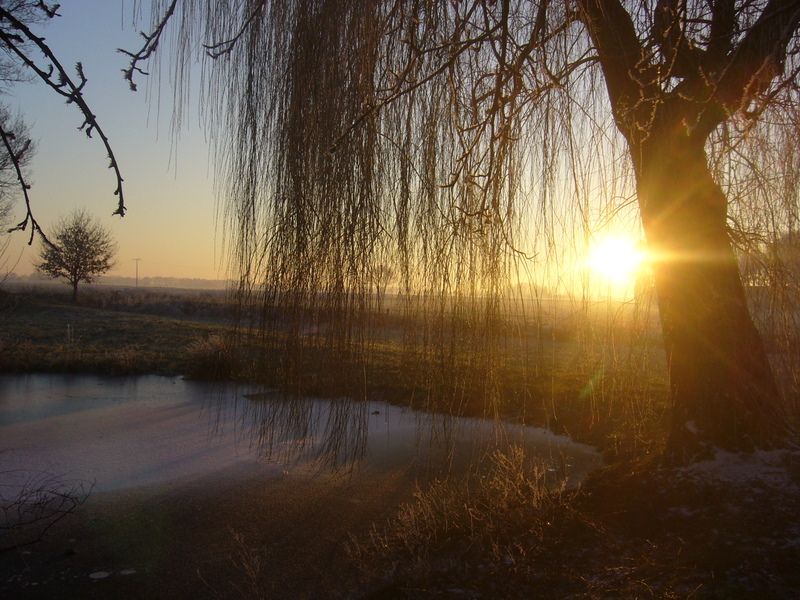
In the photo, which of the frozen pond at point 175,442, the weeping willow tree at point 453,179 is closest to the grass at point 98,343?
the frozen pond at point 175,442

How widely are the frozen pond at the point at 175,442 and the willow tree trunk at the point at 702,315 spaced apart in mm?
1221

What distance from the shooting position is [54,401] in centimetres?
862

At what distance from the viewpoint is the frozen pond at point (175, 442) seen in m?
5.13

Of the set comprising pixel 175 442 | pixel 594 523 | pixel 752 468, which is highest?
pixel 752 468

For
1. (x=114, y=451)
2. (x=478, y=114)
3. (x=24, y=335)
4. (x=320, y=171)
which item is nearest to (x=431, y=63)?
(x=478, y=114)

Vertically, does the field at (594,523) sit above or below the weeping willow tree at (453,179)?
below

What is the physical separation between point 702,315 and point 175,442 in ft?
18.7

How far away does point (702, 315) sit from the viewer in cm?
308

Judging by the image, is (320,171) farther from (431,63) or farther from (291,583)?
(291,583)

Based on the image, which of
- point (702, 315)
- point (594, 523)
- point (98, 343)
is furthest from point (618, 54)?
point (98, 343)

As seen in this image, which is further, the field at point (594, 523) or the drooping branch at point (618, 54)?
the drooping branch at point (618, 54)

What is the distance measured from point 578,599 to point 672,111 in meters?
2.51

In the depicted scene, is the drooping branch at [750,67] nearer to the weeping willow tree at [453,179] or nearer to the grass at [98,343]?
the weeping willow tree at [453,179]

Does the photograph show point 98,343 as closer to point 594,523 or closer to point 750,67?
point 594,523
